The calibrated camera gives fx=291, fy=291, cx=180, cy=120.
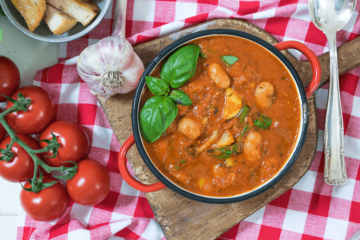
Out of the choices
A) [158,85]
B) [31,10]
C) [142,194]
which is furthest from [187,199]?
[31,10]

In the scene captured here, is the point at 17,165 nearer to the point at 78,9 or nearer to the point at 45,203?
the point at 45,203

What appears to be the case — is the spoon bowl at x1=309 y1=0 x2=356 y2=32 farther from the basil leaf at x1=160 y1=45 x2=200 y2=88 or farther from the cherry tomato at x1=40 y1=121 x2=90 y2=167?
the cherry tomato at x1=40 y1=121 x2=90 y2=167

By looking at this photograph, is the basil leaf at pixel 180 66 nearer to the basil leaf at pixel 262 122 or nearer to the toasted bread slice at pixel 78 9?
the basil leaf at pixel 262 122

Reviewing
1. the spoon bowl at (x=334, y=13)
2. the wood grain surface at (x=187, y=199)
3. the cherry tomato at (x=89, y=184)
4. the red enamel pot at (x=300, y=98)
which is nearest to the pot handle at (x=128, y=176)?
the red enamel pot at (x=300, y=98)

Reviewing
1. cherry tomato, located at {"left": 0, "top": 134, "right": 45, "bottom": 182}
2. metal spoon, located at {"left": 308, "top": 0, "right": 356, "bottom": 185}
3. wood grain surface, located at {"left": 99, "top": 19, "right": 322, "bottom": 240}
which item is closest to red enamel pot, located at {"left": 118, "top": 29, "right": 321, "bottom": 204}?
wood grain surface, located at {"left": 99, "top": 19, "right": 322, "bottom": 240}

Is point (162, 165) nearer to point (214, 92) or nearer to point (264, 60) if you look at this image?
point (214, 92)

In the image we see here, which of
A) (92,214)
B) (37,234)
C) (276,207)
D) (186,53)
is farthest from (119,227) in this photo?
(186,53)
